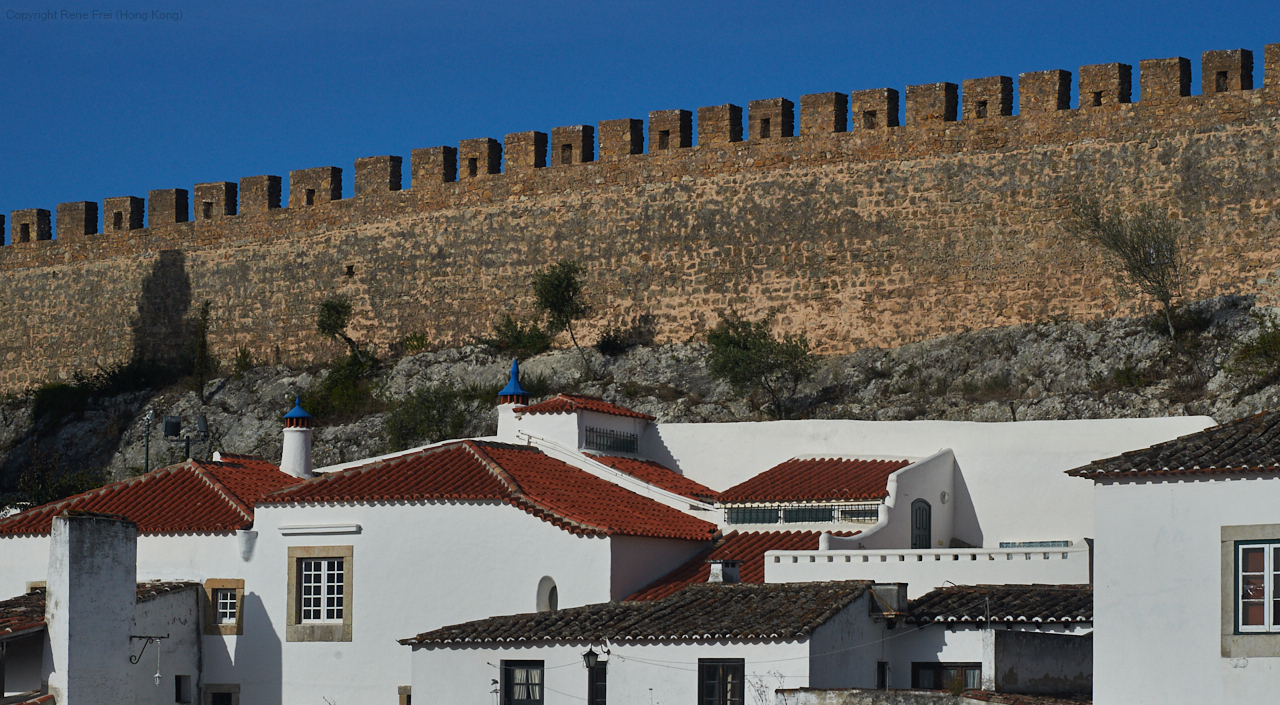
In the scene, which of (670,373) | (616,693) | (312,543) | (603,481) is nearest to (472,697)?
(616,693)

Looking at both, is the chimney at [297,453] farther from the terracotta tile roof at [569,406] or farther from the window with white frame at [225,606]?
the window with white frame at [225,606]

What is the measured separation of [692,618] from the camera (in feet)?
77.9

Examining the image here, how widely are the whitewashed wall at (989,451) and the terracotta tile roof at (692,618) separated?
7.43 meters

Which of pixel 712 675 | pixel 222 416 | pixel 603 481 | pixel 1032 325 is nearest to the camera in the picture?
pixel 712 675

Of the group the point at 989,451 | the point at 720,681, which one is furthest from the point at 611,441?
the point at 720,681

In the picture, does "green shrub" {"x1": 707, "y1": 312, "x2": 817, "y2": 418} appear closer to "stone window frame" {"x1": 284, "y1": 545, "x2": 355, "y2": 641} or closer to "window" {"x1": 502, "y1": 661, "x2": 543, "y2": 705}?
"stone window frame" {"x1": 284, "y1": 545, "x2": 355, "y2": 641}

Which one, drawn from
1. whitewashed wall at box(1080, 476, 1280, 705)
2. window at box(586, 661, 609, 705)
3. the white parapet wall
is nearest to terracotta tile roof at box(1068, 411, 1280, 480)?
whitewashed wall at box(1080, 476, 1280, 705)

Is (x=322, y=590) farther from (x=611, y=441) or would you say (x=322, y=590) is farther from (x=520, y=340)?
(x=520, y=340)

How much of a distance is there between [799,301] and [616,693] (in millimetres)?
19818

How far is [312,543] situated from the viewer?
28594 mm

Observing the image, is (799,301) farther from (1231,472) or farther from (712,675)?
(1231,472)

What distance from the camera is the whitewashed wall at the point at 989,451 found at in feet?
102

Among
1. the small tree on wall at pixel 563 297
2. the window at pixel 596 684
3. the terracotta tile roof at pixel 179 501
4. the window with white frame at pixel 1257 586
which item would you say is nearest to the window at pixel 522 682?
the window at pixel 596 684

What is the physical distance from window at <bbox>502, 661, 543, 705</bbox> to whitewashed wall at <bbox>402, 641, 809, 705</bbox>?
0.10 metres
